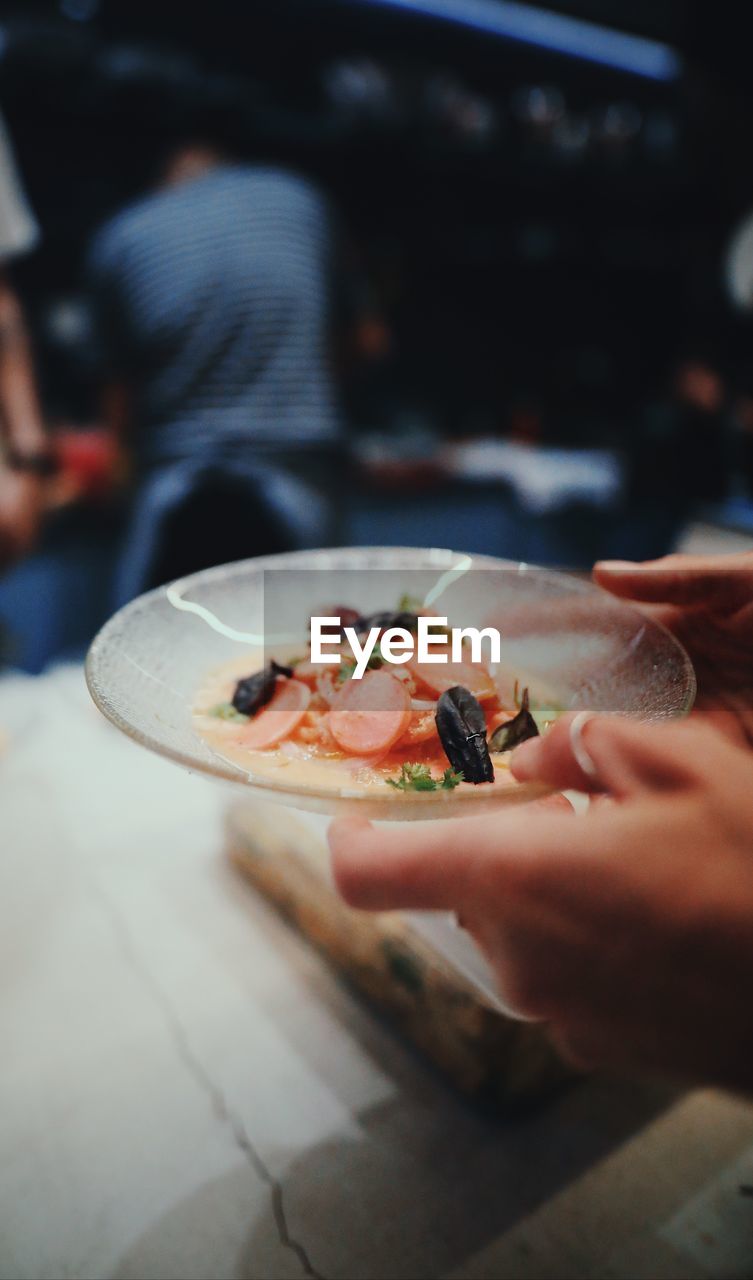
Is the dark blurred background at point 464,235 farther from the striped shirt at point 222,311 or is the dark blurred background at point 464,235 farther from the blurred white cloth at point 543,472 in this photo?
the striped shirt at point 222,311

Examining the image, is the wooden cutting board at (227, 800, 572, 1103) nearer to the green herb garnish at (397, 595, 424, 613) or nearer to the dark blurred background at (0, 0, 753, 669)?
the green herb garnish at (397, 595, 424, 613)

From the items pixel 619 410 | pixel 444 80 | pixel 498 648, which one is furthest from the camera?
pixel 619 410

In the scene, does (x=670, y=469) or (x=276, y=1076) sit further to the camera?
(x=670, y=469)

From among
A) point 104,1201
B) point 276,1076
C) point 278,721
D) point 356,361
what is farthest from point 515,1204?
point 356,361

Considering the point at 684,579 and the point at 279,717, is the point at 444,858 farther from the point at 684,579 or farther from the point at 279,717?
the point at 684,579

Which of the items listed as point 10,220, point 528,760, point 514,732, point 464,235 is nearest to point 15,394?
point 10,220

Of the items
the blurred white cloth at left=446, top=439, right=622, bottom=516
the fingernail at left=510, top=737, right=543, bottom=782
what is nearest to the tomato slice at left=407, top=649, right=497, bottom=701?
the fingernail at left=510, top=737, right=543, bottom=782

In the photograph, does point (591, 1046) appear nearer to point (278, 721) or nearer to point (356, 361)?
point (278, 721)
